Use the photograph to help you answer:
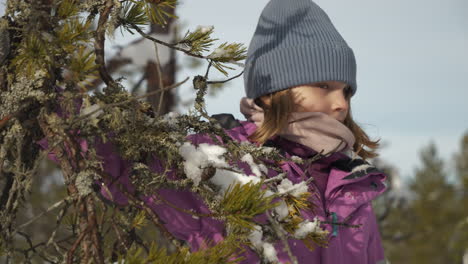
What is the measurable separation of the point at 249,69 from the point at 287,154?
542 mm

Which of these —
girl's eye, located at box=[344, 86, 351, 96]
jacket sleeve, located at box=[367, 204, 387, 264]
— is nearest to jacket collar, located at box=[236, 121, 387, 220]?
jacket sleeve, located at box=[367, 204, 387, 264]

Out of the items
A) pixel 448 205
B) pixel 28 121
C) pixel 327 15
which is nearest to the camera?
pixel 28 121

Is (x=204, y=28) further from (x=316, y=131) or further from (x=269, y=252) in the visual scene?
(x=316, y=131)

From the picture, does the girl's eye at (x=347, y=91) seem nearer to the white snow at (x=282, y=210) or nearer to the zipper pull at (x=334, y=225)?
the zipper pull at (x=334, y=225)

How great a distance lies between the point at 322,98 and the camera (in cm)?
292

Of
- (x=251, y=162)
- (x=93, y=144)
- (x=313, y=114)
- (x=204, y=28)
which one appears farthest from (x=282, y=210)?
(x=313, y=114)

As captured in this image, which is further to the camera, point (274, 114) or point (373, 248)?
point (373, 248)

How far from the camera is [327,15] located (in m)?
3.24

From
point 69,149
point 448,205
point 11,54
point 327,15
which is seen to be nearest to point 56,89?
point 11,54

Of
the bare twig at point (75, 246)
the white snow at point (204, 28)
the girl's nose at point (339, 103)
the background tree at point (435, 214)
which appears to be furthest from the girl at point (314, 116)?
the background tree at point (435, 214)

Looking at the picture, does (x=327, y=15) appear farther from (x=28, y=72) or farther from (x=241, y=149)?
(x=28, y=72)

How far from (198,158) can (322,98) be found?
149cm

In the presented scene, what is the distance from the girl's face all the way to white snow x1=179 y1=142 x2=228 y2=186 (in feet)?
4.27

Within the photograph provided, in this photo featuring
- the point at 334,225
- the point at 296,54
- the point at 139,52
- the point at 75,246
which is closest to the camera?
the point at 75,246
